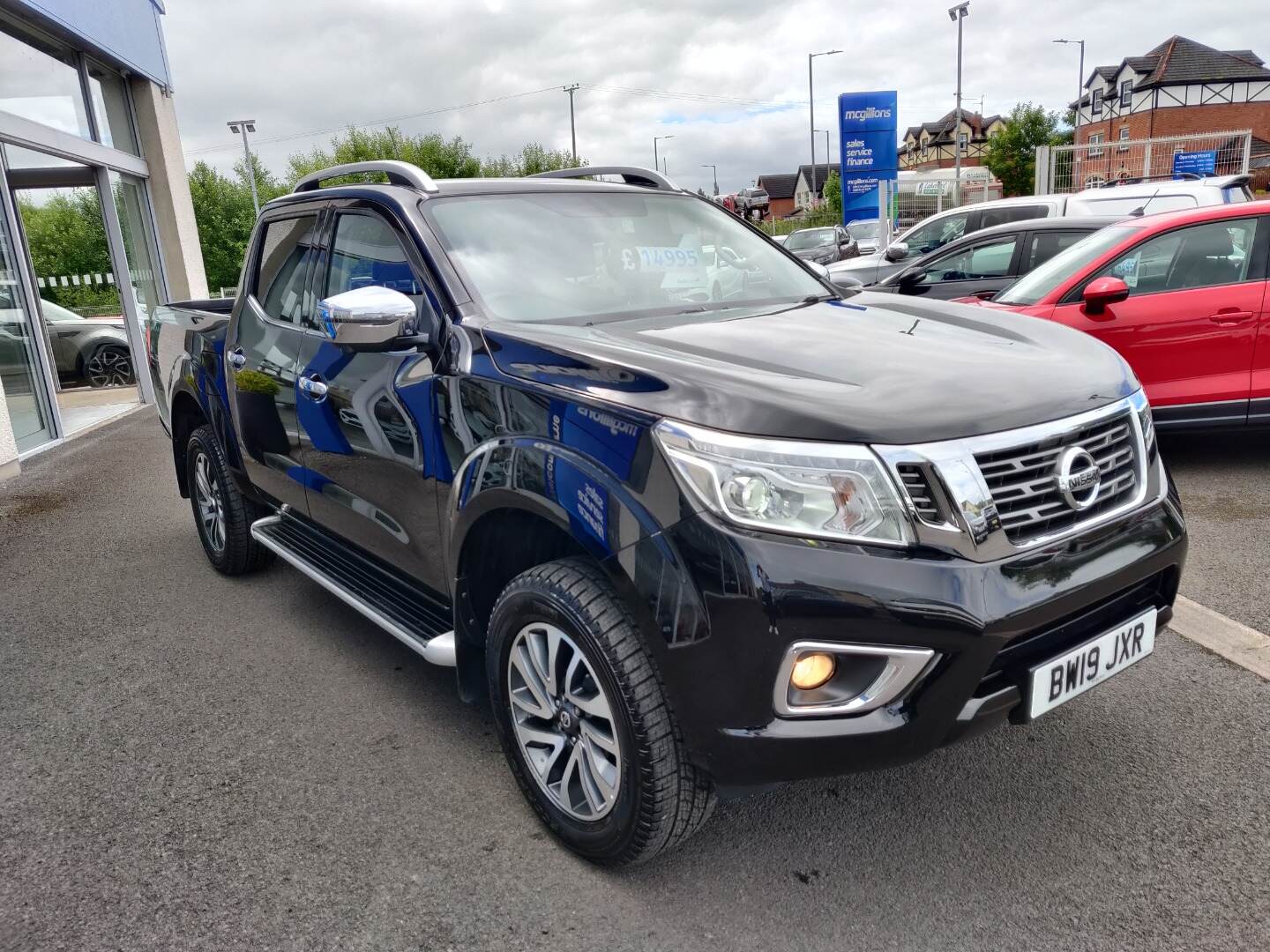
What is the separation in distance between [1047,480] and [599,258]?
1619 mm

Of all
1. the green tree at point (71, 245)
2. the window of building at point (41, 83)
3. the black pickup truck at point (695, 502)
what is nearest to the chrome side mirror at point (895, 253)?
the black pickup truck at point (695, 502)

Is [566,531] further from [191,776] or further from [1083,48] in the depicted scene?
[1083,48]

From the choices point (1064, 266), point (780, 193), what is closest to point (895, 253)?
point (1064, 266)

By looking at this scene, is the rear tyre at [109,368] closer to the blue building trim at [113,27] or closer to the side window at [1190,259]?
the blue building trim at [113,27]

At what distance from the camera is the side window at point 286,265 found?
3658mm

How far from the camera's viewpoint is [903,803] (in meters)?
2.64

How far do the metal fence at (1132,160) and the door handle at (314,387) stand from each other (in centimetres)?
1705

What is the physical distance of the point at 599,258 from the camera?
313cm

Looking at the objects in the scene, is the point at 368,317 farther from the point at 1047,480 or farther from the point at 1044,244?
the point at 1044,244

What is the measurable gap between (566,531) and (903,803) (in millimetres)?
1257

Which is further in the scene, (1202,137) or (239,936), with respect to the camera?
(1202,137)

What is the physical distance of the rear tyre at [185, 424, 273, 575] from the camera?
4535 mm

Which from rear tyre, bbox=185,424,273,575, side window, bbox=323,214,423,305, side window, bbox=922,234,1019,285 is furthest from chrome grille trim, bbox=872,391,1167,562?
side window, bbox=922,234,1019,285

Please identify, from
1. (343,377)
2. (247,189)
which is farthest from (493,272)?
(247,189)
